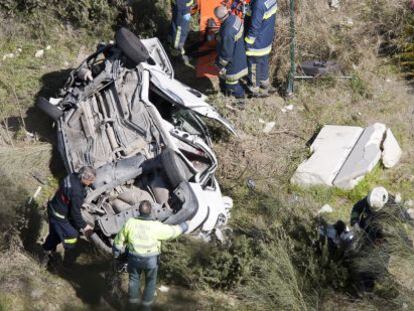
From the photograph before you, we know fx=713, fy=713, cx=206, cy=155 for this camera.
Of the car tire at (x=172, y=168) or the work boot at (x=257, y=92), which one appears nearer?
the car tire at (x=172, y=168)

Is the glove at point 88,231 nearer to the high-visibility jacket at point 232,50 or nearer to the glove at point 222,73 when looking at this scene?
the high-visibility jacket at point 232,50

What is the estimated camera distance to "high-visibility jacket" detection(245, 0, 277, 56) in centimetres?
852

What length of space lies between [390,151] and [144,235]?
11.5ft

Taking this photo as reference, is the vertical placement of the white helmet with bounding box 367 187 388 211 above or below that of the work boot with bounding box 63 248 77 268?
above

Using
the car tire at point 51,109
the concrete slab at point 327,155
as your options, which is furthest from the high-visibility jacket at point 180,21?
the concrete slab at point 327,155

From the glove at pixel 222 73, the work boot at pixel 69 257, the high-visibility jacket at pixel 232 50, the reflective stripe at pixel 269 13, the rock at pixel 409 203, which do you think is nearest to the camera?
the work boot at pixel 69 257

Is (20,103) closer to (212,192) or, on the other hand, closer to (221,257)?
(212,192)

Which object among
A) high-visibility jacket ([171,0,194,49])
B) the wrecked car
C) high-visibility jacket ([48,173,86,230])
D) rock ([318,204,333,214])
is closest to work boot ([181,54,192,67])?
high-visibility jacket ([171,0,194,49])

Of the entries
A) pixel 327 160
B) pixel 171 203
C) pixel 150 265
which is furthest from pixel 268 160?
pixel 150 265

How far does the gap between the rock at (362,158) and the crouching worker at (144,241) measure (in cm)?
243

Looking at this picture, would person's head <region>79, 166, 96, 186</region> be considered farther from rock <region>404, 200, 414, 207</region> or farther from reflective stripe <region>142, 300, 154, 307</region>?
rock <region>404, 200, 414, 207</region>

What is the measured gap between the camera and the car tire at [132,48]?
799cm

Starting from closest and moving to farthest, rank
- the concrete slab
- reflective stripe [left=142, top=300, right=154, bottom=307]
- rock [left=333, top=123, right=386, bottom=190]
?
reflective stripe [left=142, top=300, right=154, bottom=307], rock [left=333, top=123, right=386, bottom=190], the concrete slab

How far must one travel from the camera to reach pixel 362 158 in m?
8.16
